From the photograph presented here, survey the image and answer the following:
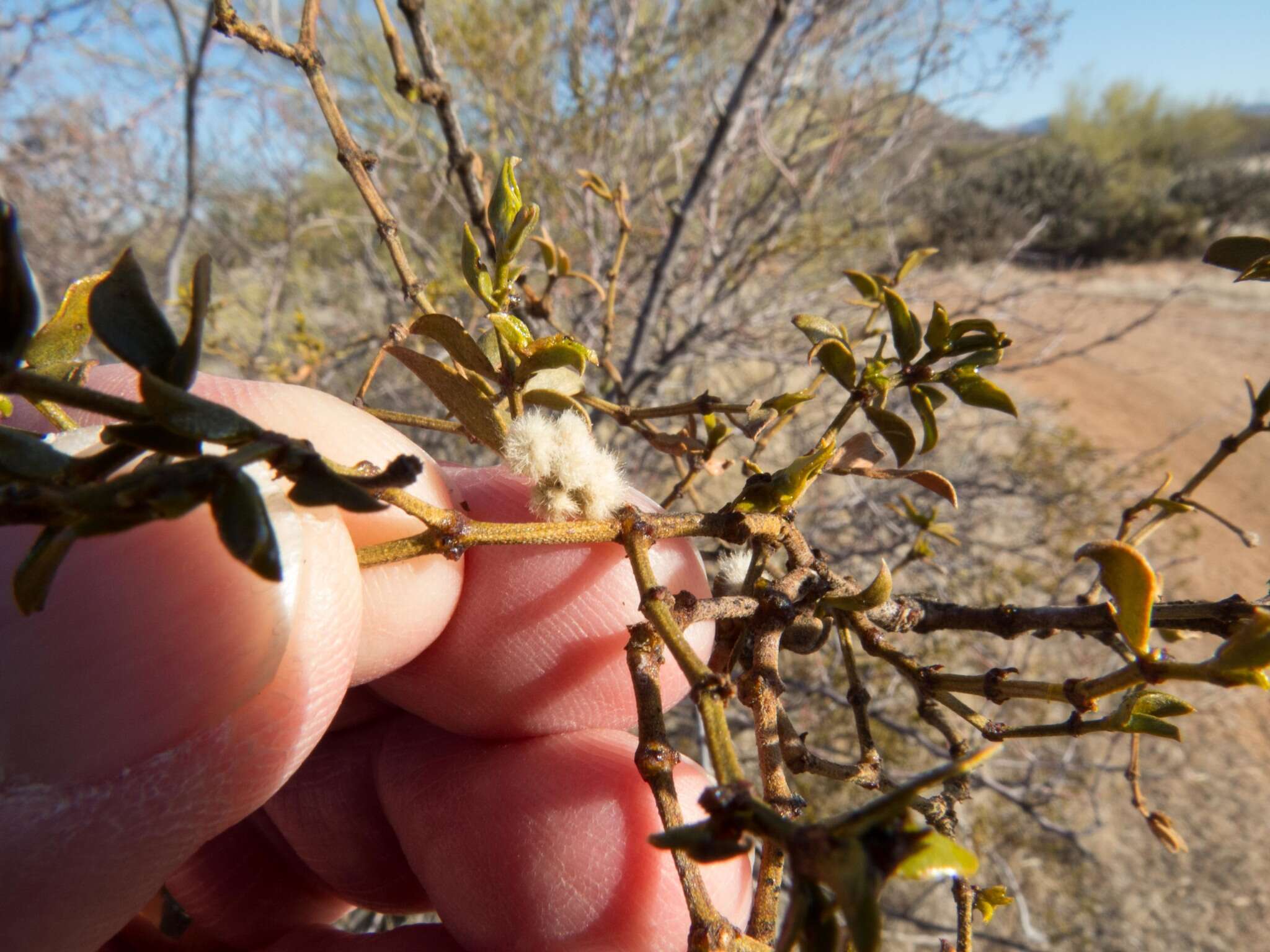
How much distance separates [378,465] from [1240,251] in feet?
3.16

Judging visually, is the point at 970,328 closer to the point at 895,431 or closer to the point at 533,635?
Result: the point at 895,431

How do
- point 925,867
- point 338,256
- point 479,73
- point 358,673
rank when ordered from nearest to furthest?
point 925,867 → point 358,673 → point 479,73 → point 338,256

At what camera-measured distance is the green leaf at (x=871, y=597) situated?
560 mm

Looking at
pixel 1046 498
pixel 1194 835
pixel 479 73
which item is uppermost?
pixel 479 73

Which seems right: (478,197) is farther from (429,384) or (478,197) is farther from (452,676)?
(452,676)

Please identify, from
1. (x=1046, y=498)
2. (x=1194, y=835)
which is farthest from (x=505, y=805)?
(x=1194, y=835)

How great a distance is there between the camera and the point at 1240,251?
2.16 feet

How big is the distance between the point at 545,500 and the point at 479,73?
12.3ft

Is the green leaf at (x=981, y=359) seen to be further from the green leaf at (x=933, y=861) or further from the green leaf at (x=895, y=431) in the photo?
the green leaf at (x=933, y=861)

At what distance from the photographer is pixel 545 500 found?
74cm

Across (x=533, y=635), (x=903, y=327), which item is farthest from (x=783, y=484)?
(x=533, y=635)

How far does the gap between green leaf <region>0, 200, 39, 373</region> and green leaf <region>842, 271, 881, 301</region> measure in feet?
2.46

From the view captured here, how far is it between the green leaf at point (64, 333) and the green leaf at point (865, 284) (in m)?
0.77

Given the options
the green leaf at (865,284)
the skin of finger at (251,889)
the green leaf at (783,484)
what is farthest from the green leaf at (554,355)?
the skin of finger at (251,889)
